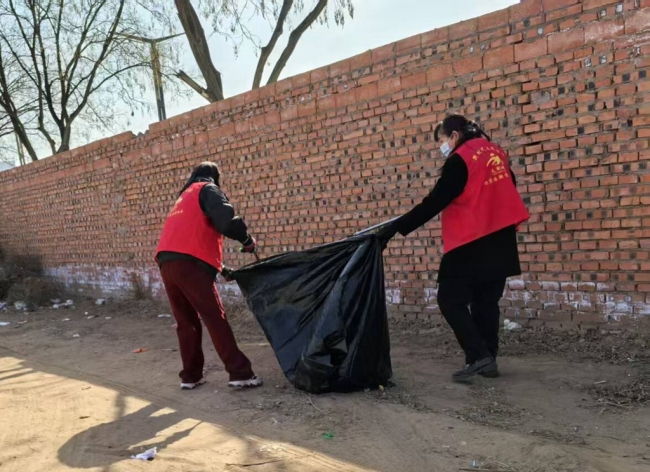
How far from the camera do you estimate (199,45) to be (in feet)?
38.9

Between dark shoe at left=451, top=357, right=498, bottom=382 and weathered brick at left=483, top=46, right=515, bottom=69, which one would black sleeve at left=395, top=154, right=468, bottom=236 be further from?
weathered brick at left=483, top=46, right=515, bottom=69

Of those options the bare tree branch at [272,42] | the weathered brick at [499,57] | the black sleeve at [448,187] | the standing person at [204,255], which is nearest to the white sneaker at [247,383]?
the standing person at [204,255]

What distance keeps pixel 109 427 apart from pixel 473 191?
2.58 meters

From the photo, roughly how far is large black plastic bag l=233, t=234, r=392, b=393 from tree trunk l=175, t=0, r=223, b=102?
9504 millimetres

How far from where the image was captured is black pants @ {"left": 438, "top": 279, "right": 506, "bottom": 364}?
10.8 feet

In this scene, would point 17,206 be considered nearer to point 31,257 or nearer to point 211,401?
point 31,257

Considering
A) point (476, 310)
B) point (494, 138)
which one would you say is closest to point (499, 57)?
point (494, 138)

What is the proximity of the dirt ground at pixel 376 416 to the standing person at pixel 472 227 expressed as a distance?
0.38 metres

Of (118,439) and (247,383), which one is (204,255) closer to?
(247,383)

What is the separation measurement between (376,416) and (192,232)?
1696 mm

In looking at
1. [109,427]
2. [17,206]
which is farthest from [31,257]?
[109,427]

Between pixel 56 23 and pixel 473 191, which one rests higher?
pixel 56 23

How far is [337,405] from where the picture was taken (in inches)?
122

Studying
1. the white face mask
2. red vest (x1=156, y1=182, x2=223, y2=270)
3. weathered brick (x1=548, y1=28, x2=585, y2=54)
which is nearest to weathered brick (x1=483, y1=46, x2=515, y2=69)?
weathered brick (x1=548, y1=28, x2=585, y2=54)
